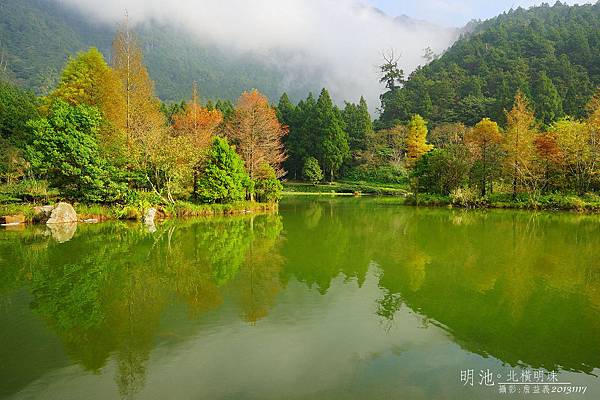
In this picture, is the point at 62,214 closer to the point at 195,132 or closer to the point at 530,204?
the point at 195,132

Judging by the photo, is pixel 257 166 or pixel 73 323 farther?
pixel 257 166

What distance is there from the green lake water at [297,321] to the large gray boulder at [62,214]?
454 cm

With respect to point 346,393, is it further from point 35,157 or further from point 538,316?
point 35,157

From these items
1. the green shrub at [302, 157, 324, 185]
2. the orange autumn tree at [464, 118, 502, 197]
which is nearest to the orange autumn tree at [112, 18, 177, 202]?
the orange autumn tree at [464, 118, 502, 197]

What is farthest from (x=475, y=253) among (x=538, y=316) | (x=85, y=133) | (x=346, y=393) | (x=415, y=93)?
(x=415, y=93)

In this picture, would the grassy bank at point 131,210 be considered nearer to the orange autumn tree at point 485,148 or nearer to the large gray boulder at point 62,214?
the large gray boulder at point 62,214

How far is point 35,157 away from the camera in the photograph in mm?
16078

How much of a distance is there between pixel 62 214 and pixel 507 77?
60.1 metres

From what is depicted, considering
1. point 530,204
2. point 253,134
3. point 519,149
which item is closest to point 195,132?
point 253,134

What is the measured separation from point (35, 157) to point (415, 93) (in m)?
56.0

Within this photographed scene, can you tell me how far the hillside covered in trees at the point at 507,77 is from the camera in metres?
50.3

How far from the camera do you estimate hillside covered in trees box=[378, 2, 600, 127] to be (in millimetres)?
50344

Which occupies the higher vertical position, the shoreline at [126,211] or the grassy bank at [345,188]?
the grassy bank at [345,188]

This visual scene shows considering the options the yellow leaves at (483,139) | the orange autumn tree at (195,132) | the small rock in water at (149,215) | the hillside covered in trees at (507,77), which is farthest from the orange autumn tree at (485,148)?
the hillside covered in trees at (507,77)
